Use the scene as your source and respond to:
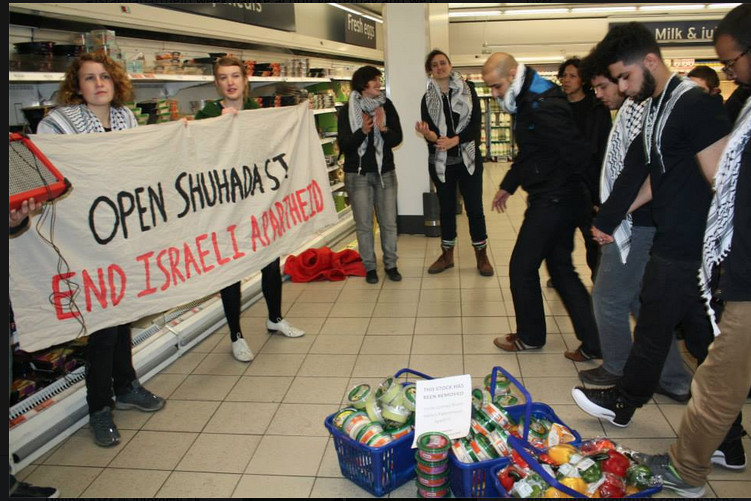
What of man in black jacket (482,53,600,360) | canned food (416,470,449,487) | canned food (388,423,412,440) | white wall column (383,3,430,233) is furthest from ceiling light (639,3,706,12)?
canned food (416,470,449,487)

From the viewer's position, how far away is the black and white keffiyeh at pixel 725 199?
6.39ft

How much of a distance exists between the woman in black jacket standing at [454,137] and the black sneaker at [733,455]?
117 inches

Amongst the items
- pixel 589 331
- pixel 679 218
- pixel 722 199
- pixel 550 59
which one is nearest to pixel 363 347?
pixel 589 331

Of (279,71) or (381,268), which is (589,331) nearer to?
(381,268)

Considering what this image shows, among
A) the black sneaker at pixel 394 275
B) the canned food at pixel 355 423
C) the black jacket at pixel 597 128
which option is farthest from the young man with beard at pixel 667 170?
the black sneaker at pixel 394 275

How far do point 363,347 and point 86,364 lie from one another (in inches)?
65.1

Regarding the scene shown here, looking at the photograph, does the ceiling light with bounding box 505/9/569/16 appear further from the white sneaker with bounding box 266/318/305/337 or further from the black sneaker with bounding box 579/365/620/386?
the black sneaker with bounding box 579/365/620/386

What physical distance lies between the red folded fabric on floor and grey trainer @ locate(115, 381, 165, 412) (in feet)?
7.54

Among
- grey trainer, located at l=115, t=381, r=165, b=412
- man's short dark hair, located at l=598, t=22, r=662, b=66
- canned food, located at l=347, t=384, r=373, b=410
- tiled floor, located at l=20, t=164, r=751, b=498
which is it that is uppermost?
man's short dark hair, located at l=598, t=22, r=662, b=66

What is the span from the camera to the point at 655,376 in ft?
8.39

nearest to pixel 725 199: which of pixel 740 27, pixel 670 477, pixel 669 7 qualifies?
pixel 740 27

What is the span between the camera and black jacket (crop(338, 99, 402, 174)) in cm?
488

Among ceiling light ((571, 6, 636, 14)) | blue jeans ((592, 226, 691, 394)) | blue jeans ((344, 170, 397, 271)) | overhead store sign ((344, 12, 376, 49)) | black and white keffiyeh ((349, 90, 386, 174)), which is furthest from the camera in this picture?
ceiling light ((571, 6, 636, 14))

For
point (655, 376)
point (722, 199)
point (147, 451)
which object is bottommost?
point (147, 451)
